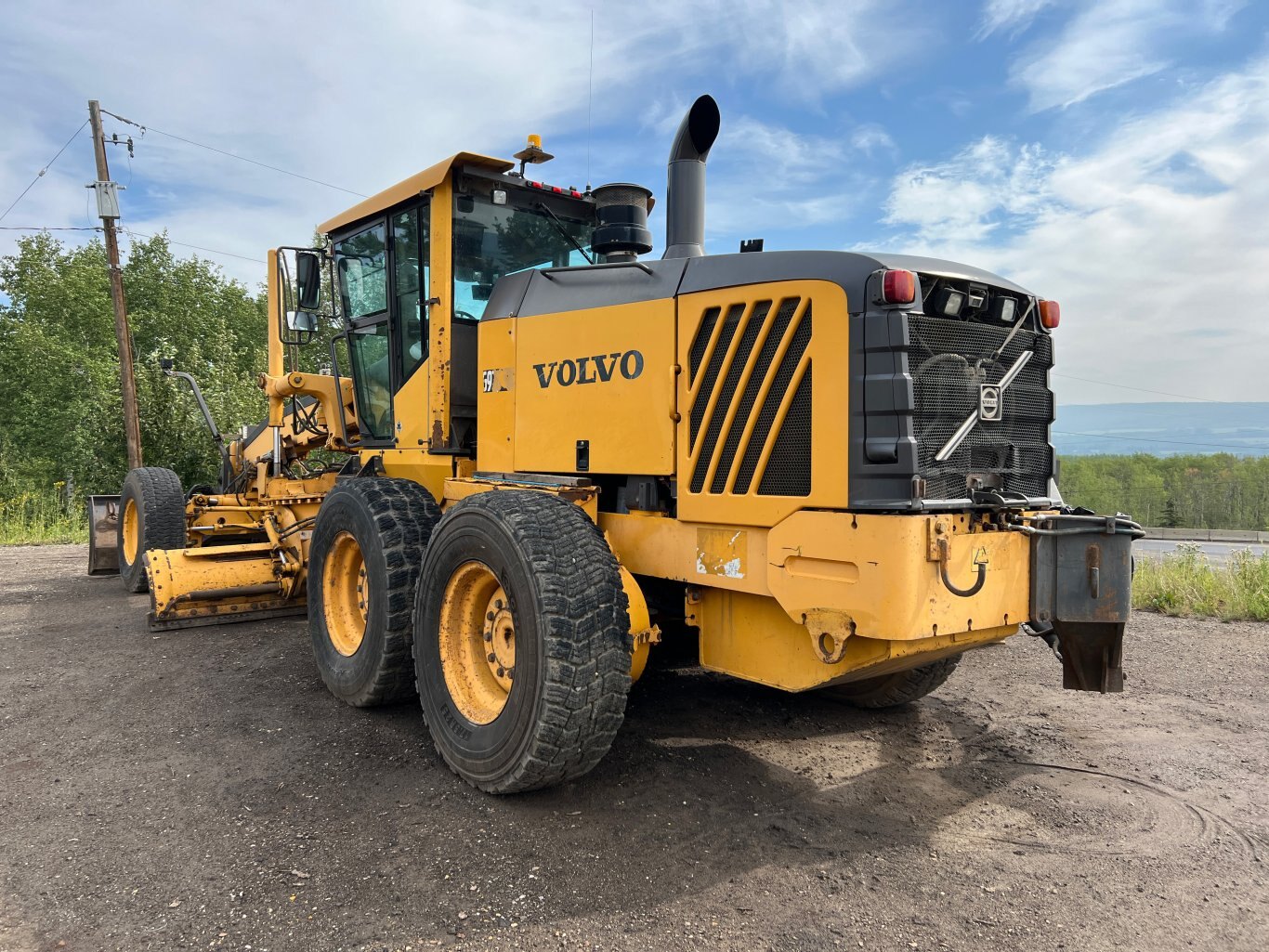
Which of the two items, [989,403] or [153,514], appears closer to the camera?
[989,403]

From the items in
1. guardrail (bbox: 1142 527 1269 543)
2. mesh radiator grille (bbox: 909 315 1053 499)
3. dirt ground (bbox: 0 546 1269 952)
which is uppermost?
mesh radiator grille (bbox: 909 315 1053 499)

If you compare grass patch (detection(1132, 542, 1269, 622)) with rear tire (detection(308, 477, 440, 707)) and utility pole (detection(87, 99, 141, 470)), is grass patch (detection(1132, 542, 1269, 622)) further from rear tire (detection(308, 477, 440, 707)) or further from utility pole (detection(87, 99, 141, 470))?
utility pole (detection(87, 99, 141, 470))

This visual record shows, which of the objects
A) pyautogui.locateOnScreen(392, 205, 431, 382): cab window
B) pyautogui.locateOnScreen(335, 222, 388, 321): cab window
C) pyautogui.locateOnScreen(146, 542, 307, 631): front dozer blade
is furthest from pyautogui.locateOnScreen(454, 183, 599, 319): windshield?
pyautogui.locateOnScreen(146, 542, 307, 631): front dozer blade

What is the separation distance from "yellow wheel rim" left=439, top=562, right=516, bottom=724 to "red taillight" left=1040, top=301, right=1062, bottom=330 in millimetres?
2550

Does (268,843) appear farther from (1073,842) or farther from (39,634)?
(39,634)

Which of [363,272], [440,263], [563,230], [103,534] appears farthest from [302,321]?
[103,534]

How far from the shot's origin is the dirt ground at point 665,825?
2670 mm

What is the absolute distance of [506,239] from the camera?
515 cm

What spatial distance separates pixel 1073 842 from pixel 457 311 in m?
3.91

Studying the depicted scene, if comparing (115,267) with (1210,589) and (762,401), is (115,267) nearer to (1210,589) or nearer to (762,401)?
(762,401)

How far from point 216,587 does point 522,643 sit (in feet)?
14.5

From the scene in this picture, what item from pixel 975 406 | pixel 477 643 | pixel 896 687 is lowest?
pixel 896 687

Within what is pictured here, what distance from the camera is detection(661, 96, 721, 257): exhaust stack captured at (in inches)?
165

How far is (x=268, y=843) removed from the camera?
126 inches
